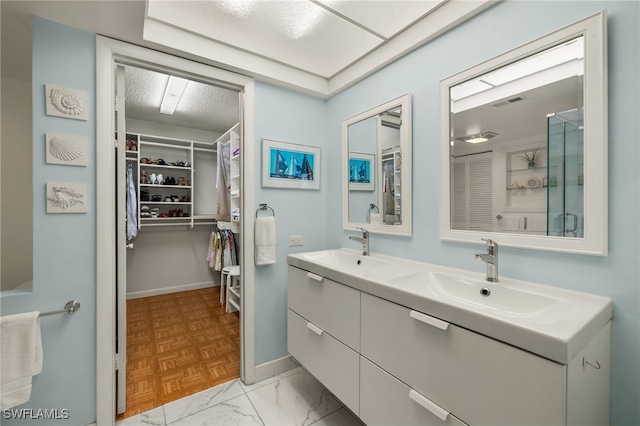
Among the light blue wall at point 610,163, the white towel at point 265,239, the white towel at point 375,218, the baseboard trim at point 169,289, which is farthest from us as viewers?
the baseboard trim at point 169,289

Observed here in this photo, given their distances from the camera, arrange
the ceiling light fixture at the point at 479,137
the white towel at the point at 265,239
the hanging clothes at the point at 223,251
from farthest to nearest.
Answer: the hanging clothes at the point at 223,251, the white towel at the point at 265,239, the ceiling light fixture at the point at 479,137

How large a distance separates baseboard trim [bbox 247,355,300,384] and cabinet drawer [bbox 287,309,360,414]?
33cm

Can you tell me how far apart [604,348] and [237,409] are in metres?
1.93

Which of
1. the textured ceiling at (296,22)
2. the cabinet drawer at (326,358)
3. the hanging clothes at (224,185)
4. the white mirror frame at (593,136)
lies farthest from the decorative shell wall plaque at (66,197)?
the white mirror frame at (593,136)

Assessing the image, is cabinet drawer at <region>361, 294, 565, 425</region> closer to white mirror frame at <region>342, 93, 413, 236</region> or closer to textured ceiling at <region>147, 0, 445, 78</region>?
white mirror frame at <region>342, 93, 413, 236</region>

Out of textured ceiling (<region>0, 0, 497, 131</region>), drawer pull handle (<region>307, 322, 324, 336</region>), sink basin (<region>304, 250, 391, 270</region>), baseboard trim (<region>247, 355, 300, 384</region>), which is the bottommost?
baseboard trim (<region>247, 355, 300, 384</region>)

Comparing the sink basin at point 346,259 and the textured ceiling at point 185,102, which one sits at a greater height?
the textured ceiling at point 185,102

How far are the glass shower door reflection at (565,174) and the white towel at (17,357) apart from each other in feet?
8.14

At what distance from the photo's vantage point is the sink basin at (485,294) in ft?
3.51

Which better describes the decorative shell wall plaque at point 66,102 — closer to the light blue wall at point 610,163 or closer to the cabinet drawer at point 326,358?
the cabinet drawer at point 326,358

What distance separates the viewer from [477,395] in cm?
90

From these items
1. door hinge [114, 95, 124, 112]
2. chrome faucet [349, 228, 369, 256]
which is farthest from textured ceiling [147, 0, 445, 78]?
chrome faucet [349, 228, 369, 256]

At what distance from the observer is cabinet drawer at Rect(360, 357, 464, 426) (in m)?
1.03

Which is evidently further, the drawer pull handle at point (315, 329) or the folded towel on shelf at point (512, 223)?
the drawer pull handle at point (315, 329)
